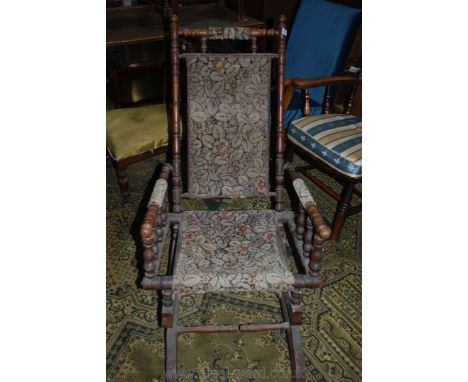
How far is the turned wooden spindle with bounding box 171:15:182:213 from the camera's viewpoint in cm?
197

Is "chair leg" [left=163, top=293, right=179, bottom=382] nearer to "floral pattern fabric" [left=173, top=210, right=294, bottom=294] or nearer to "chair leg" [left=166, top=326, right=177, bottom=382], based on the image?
"chair leg" [left=166, top=326, right=177, bottom=382]

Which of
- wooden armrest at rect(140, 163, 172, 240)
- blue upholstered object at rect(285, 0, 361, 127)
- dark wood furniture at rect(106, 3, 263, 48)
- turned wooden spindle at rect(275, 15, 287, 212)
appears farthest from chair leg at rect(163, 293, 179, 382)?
dark wood furniture at rect(106, 3, 263, 48)

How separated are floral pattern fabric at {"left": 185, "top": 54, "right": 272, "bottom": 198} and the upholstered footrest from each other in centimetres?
74

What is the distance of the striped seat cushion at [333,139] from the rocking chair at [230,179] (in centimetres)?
43

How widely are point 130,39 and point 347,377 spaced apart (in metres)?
2.96

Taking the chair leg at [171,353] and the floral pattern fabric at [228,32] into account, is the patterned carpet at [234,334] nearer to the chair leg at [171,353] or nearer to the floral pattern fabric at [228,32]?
the chair leg at [171,353]

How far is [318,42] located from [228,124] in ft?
4.55

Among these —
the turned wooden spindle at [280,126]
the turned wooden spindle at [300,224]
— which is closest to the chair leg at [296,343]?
the turned wooden spindle at [300,224]

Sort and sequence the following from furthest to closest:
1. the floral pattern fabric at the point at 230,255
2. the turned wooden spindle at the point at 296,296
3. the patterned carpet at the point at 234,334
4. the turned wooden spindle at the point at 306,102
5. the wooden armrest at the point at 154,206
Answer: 1. the turned wooden spindle at the point at 306,102
2. the patterned carpet at the point at 234,334
3. the turned wooden spindle at the point at 296,296
4. the floral pattern fabric at the point at 230,255
5. the wooden armrest at the point at 154,206

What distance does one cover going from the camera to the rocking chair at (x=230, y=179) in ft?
5.93

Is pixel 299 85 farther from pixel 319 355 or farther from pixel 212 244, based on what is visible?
pixel 319 355

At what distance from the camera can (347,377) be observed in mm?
1906

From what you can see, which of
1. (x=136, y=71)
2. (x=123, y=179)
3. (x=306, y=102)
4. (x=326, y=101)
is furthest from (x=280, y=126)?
(x=136, y=71)

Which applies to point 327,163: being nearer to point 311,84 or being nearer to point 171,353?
point 311,84
